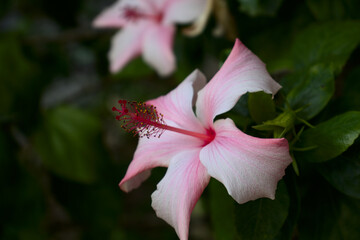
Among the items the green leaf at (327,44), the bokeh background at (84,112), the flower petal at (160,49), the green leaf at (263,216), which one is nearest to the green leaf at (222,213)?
the bokeh background at (84,112)

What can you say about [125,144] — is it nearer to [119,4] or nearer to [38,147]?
[38,147]

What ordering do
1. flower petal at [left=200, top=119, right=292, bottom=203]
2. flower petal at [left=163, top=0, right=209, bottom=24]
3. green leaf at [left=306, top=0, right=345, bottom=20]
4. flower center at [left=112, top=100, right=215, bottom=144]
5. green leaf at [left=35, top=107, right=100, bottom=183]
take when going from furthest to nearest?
green leaf at [left=35, top=107, right=100, bottom=183]
flower petal at [left=163, top=0, right=209, bottom=24]
green leaf at [left=306, top=0, right=345, bottom=20]
flower center at [left=112, top=100, right=215, bottom=144]
flower petal at [left=200, top=119, right=292, bottom=203]

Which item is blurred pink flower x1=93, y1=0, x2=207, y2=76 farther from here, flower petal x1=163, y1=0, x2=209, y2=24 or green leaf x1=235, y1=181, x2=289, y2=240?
green leaf x1=235, y1=181, x2=289, y2=240

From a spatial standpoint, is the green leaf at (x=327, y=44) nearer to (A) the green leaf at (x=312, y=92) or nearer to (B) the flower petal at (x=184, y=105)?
(A) the green leaf at (x=312, y=92)

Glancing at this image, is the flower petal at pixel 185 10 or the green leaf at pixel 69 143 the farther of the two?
the green leaf at pixel 69 143

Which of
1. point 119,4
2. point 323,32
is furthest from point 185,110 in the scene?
point 119,4

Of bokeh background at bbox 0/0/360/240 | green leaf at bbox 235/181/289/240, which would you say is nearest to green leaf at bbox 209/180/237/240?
bokeh background at bbox 0/0/360/240

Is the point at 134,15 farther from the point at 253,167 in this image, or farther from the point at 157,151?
the point at 253,167
